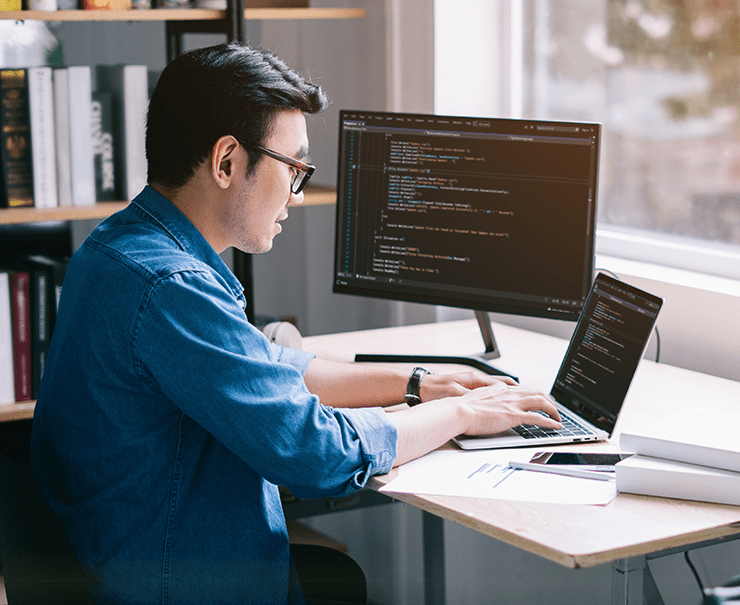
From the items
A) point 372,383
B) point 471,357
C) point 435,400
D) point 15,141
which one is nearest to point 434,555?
point 471,357

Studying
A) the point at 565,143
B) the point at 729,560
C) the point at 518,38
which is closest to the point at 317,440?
the point at 565,143

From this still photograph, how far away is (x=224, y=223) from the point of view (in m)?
1.28

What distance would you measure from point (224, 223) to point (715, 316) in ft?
3.45

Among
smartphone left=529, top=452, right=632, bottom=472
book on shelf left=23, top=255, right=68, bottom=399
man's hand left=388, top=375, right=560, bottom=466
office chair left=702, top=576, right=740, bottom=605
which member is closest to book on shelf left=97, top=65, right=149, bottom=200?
book on shelf left=23, top=255, right=68, bottom=399

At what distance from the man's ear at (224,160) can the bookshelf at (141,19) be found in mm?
917

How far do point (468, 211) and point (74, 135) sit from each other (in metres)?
0.91

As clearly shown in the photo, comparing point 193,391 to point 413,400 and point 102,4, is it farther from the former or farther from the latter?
point 102,4

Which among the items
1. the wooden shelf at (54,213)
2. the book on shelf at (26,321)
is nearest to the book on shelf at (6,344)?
the book on shelf at (26,321)

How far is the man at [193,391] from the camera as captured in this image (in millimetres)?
1109

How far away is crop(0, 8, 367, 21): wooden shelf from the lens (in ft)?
6.55

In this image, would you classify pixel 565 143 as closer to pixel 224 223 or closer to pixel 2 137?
pixel 224 223

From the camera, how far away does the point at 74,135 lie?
6.84 feet

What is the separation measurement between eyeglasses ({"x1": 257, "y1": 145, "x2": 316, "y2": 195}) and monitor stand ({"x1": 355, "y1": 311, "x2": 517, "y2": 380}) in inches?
22.9

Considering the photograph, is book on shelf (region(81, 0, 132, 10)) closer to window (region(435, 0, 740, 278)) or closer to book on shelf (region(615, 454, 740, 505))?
window (region(435, 0, 740, 278))
